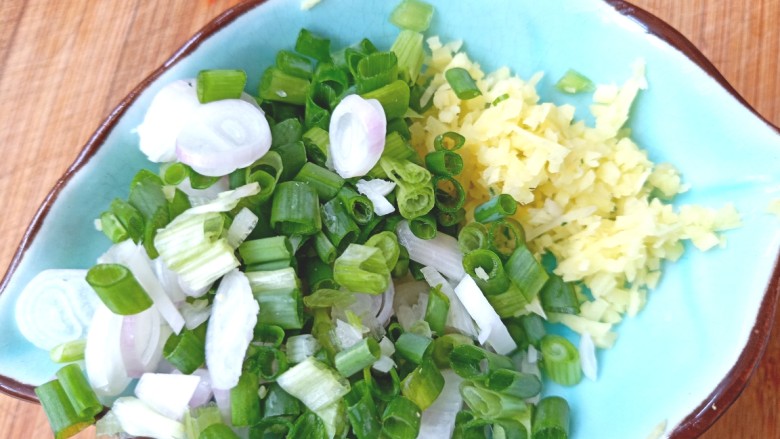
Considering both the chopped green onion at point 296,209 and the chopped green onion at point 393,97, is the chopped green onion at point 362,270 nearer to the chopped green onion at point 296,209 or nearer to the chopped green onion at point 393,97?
the chopped green onion at point 296,209

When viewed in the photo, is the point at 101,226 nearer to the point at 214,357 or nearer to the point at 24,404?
the point at 214,357

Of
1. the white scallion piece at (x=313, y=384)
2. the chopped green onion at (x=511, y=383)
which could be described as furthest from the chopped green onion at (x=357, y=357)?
the chopped green onion at (x=511, y=383)

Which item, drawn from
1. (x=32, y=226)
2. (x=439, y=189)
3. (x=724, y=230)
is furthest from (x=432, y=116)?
(x=32, y=226)

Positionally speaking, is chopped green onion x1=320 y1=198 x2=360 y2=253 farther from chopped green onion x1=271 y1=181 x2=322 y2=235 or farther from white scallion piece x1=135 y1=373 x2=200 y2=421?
white scallion piece x1=135 y1=373 x2=200 y2=421

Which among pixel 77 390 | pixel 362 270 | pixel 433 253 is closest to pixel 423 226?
pixel 433 253

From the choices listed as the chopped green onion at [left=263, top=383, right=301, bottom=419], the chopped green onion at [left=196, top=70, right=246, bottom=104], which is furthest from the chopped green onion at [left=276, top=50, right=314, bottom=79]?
the chopped green onion at [left=263, top=383, right=301, bottom=419]
